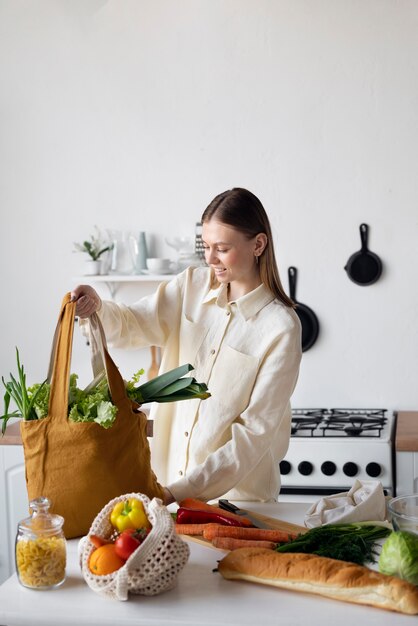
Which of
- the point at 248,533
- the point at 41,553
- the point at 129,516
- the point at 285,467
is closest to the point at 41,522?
Answer: the point at 41,553

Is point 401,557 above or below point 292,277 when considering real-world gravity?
below

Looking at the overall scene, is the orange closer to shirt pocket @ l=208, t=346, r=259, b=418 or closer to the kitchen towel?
the kitchen towel

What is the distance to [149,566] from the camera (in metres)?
1.47

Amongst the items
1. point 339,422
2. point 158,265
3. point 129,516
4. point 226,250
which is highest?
point 226,250

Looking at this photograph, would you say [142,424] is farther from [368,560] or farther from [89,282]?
[89,282]

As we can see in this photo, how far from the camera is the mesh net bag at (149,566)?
1.46m

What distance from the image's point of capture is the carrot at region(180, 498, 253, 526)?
1811 millimetres

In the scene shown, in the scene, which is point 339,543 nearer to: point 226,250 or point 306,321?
point 226,250

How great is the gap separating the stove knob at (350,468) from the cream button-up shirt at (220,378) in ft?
2.68

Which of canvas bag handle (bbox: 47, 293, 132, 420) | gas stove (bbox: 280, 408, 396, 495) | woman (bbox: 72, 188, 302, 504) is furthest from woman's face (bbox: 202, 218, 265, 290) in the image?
gas stove (bbox: 280, 408, 396, 495)

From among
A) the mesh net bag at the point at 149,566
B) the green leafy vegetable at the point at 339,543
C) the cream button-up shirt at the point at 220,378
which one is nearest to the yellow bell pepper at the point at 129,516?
the mesh net bag at the point at 149,566

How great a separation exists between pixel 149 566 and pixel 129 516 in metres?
0.13

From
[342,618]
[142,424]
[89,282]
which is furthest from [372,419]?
[342,618]

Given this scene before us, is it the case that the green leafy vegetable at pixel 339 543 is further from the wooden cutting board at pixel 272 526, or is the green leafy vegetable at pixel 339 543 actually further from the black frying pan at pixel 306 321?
the black frying pan at pixel 306 321
